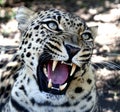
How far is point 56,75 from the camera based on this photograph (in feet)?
11.3

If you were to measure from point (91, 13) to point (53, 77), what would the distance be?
4.52m

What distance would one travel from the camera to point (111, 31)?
723cm

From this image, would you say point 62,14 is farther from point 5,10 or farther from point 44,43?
point 5,10

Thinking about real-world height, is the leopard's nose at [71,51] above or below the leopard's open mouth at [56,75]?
above

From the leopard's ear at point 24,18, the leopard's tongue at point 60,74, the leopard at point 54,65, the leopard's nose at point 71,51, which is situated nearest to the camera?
the leopard's nose at point 71,51

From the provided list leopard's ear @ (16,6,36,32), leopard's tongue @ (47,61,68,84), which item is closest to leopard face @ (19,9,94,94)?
leopard's tongue @ (47,61,68,84)

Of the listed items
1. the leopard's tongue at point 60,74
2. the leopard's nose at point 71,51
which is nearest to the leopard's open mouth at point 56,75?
the leopard's tongue at point 60,74

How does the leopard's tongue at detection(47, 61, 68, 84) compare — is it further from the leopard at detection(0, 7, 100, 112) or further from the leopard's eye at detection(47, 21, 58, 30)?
the leopard's eye at detection(47, 21, 58, 30)

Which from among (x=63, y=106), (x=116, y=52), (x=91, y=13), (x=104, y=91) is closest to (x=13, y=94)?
(x=63, y=106)

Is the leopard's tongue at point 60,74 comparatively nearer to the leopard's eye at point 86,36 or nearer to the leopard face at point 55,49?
the leopard face at point 55,49

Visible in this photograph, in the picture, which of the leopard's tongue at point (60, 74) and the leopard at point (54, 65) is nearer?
the leopard at point (54, 65)

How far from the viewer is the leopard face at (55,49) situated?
128 inches

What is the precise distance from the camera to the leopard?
3316mm

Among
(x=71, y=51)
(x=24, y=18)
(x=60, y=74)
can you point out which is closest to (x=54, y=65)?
(x=60, y=74)
